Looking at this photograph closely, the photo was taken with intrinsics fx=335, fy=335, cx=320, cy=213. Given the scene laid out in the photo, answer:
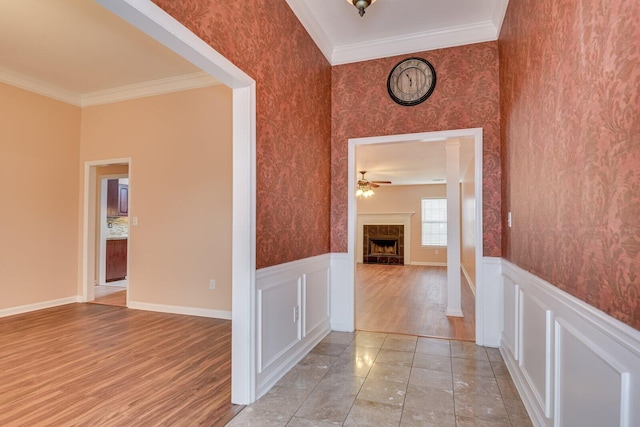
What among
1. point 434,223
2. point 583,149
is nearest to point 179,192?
point 583,149

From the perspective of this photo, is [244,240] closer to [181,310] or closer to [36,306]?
[181,310]

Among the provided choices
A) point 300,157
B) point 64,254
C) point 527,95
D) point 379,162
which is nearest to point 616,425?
point 527,95

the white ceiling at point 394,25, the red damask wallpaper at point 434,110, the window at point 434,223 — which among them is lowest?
the window at point 434,223

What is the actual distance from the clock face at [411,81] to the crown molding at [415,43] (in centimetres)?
14

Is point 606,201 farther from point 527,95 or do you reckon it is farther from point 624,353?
point 527,95

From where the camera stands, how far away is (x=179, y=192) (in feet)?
13.5

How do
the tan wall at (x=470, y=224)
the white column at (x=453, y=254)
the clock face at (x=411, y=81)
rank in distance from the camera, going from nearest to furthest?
1. the clock face at (x=411, y=81)
2. the white column at (x=453, y=254)
3. the tan wall at (x=470, y=224)

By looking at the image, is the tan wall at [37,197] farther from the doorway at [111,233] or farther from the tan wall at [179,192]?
the doorway at [111,233]

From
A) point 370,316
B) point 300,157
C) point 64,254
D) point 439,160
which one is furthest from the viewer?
point 439,160

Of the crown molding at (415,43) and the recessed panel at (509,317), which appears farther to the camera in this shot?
the crown molding at (415,43)

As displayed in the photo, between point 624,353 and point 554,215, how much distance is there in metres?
0.72

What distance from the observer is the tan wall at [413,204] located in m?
10.2

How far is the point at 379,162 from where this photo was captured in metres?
6.86

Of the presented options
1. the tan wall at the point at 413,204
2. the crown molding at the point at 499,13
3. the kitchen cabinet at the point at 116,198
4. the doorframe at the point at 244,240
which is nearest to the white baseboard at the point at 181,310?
the doorframe at the point at 244,240
